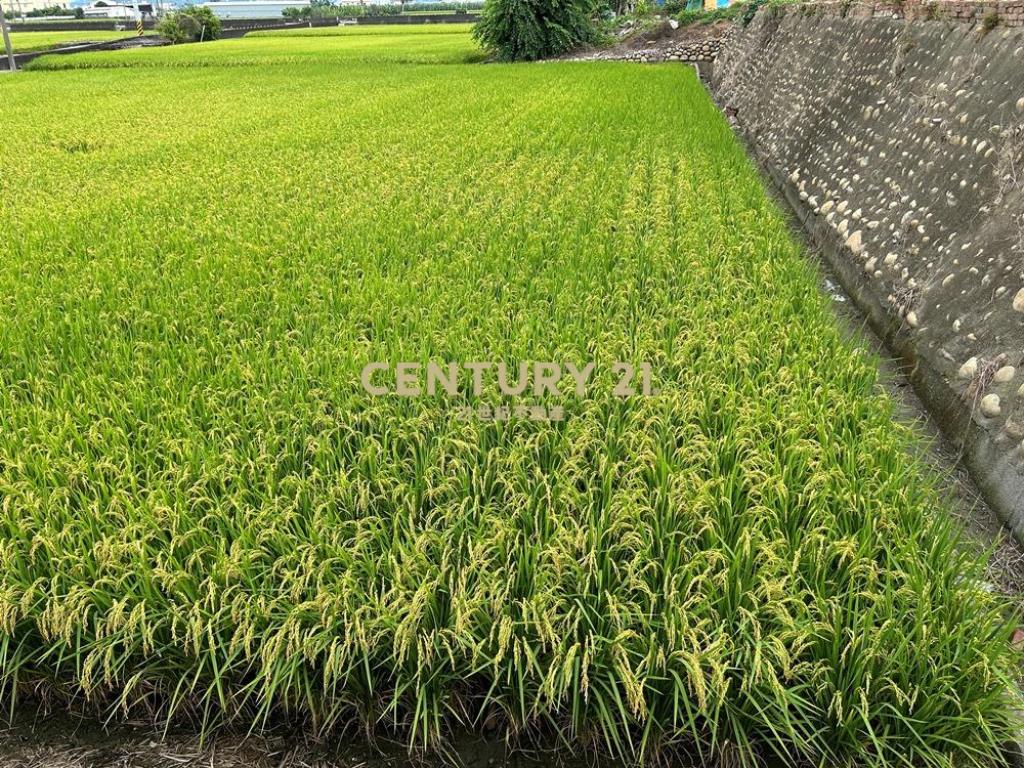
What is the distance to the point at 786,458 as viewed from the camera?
1993 mm

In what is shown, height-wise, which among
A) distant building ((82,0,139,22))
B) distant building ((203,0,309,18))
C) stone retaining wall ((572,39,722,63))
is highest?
distant building ((203,0,309,18))

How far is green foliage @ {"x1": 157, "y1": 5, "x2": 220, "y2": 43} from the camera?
1114 inches

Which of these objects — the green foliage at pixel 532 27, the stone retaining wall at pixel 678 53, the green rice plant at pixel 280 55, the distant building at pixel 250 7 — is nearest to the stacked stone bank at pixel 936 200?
the stone retaining wall at pixel 678 53

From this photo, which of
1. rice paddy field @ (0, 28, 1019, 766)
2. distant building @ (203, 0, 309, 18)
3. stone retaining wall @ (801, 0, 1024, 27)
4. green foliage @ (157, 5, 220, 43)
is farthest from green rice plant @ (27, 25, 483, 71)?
distant building @ (203, 0, 309, 18)

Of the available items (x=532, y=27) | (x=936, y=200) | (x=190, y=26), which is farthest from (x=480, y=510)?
(x=190, y=26)

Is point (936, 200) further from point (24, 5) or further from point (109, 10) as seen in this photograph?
point (24, 5)

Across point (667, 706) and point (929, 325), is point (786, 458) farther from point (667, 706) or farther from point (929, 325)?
point (929, 325)

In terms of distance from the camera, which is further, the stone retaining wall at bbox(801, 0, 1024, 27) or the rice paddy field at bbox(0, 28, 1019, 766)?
the stone retaining wall at bbox(801, 0, 1024, 27)

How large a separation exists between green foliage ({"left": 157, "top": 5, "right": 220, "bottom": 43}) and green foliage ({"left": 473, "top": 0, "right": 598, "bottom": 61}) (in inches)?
660

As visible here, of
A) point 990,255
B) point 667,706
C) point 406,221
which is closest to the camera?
point 667,706

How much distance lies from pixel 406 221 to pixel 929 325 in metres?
2.79

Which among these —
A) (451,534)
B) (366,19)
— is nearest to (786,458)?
(451,534)

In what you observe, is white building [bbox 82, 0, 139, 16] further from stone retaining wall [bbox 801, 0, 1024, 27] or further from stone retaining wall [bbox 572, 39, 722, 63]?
stone retaining wall [bbox 801, 0, 1024, 27]

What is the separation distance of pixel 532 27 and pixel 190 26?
18.5 metres
